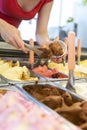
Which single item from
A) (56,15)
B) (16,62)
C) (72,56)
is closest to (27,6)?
(16,62)

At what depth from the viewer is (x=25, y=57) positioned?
8.12ft

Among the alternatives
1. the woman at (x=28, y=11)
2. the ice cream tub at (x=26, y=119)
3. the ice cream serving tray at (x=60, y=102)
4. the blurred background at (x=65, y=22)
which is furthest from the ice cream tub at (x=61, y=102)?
the blurred background at (x=65, y=22)

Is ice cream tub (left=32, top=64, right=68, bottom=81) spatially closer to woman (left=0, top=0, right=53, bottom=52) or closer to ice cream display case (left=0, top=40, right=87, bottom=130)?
ice cream display case (left=0, top=40, right=87, bottom=130)

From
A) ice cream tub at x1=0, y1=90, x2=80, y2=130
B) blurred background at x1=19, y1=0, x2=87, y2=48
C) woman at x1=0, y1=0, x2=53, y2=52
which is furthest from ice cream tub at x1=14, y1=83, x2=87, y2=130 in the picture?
blurred background at x1=19, y1=0, x2=87, y2=48

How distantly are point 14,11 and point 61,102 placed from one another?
121 cm

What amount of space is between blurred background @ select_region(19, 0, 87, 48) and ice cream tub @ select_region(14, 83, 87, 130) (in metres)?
5.02

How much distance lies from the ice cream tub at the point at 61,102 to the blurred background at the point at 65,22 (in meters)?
5.02

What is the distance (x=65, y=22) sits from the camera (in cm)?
731

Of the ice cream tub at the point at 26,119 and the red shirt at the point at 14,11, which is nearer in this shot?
the ice cream tub at the point at 26,119

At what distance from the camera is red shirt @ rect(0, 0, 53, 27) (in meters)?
2.12

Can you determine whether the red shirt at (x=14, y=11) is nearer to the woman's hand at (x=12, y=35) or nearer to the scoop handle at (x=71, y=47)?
the woman's hand at (x=12, y=35)

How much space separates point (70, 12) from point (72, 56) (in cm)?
611

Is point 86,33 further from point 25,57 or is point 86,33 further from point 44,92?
point 44,92

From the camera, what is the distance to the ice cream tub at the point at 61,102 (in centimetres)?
103
